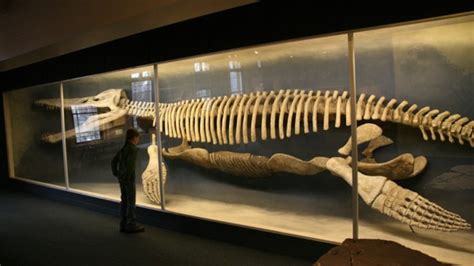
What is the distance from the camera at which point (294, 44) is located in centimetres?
455

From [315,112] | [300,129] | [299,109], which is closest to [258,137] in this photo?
[300,129]

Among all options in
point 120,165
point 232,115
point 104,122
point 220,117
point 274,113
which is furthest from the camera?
point 104,122

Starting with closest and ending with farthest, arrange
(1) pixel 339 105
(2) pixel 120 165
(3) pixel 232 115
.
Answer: (1) pixel 339 105 → (3) pixel 232 115 → (2) pixel 120 165

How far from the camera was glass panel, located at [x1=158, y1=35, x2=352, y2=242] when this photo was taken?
14.9 feet

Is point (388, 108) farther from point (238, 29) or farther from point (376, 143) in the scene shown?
point (238, 29)

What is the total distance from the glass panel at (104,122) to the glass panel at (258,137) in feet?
1.59

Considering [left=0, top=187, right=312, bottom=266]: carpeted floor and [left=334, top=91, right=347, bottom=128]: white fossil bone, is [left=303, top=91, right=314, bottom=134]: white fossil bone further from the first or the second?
[left=0, top=187, right=312, bottom=266]: carpeted floor

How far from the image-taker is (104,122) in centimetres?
731

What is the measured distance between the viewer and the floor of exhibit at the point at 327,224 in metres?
3.74

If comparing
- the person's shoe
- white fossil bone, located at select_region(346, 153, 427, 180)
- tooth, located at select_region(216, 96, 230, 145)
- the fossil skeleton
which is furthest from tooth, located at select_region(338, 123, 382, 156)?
the person's shoe

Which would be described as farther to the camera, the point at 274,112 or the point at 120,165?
the point at 120,165

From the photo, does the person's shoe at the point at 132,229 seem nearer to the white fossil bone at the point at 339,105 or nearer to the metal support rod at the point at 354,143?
the metal support rod at the point at 354,143

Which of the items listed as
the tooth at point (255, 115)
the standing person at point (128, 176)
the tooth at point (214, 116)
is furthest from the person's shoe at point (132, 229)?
the tooth at point (255, 115)

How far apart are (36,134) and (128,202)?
4.94 metres
